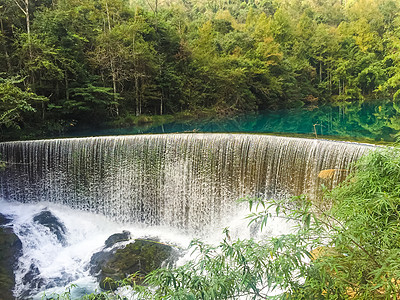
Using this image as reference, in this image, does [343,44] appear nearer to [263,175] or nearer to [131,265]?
[263,175]

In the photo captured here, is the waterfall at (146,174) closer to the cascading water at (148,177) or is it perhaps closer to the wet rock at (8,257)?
the cascading water at (148,177)

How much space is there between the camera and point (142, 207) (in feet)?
24.9

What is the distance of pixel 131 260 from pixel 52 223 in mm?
2357

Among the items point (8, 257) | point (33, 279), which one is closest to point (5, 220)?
point (8, 257)

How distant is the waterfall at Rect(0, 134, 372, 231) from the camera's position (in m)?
7.02

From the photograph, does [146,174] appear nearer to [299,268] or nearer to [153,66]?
[299,268]

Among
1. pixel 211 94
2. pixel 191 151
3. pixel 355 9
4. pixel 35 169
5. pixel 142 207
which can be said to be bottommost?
pixel 142 207

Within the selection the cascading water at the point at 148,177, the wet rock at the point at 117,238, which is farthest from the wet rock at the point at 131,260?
the cascading water at the point at 148,177

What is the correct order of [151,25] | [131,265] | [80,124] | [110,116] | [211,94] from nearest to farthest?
[131,265] → [80,124] → [110,116] → [151,25] → [211,94]

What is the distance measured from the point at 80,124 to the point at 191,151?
21.4 ft

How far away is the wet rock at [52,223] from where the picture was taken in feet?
22.2

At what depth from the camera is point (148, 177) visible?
7.67 meters

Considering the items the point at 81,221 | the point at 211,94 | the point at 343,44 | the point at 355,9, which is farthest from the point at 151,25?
the point at 355,9

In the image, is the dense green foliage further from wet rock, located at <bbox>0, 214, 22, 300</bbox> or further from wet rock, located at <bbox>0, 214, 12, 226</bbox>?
wet rock, located at <bbox>0, 214, 12, 226</bbox>
